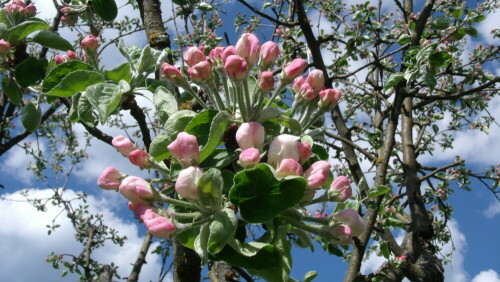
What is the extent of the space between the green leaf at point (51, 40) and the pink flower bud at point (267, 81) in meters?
0.72

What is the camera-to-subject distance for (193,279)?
121 centimetres

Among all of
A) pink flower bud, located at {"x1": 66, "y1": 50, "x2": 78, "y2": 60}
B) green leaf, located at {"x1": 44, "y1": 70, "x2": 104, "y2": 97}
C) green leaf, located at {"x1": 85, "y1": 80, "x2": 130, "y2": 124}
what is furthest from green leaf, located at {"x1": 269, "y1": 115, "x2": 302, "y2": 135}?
pink flower bud, located at {"x1": 66, "y1": 50, "x2": 78, "y2": 60}

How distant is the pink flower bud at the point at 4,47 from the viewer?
137cm

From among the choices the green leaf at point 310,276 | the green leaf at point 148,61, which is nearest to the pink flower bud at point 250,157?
the green leaf at point 148,61

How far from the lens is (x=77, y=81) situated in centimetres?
114

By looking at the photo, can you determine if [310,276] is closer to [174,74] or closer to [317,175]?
[317,175]

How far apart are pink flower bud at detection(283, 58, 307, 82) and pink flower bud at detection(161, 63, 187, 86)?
227 millimetres

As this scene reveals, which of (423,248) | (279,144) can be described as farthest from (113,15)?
(423,248)

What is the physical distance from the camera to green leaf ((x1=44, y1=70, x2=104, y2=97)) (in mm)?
1127

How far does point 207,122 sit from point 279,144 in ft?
0.53

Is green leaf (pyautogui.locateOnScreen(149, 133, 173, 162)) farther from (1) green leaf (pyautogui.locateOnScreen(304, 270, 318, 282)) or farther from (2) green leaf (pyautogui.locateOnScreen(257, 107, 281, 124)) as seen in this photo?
(1) green leaf (pyautogui.locateOnScreen(304, 270, 318, 282))

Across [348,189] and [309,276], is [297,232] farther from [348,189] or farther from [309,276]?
[309,276]

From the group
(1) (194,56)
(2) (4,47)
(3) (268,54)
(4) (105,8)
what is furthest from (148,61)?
(4) (105,8)

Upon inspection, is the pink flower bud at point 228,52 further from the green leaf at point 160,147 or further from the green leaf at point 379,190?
the green leaf at point 379,190
